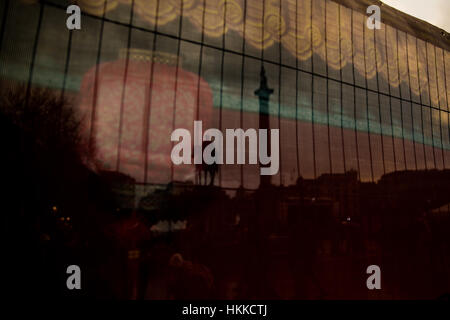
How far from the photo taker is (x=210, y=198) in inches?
172

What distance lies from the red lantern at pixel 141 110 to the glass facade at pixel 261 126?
0.06ft

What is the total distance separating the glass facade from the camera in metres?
3.94

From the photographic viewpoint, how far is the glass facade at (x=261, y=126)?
3.94 m

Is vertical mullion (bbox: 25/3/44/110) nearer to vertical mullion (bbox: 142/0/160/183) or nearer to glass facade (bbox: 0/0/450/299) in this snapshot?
glass facade (bbox: 0/0/450/299)

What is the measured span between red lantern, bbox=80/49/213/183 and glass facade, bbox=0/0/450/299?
0.02 meters

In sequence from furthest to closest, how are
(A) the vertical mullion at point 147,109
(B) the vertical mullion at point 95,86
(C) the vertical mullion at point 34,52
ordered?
(A) the vertical mullion at point 147,109, (B) the vertical mullion at point 95,86, (C) the vertical mullion at point 34,52

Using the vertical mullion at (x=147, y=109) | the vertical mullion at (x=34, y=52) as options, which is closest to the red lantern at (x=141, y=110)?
the vertical mullion at (x=147, y=109)

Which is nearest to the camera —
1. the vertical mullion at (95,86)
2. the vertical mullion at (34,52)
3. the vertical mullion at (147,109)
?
the vertical mullion at (34,52)

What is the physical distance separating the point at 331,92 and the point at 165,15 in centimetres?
373

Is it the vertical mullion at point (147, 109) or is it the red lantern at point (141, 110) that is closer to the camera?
the red lantern at point (141, 110)

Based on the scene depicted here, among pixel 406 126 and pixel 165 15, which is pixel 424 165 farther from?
pixel 165 15

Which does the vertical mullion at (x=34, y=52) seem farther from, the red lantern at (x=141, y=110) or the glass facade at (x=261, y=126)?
the red lantern at (x=141, y=110)

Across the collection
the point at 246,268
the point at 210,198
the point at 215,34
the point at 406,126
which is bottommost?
the point at 246,268
